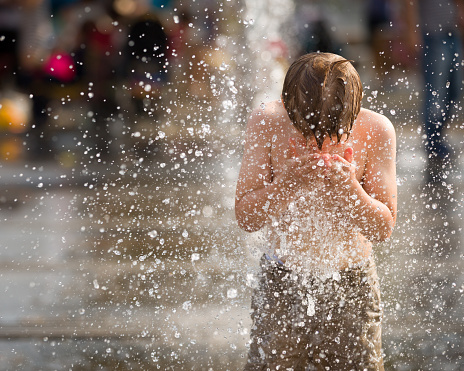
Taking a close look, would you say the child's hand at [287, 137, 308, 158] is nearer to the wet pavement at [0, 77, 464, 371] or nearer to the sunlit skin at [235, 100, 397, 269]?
the sunlit skin at [235, 100, 397, 269]

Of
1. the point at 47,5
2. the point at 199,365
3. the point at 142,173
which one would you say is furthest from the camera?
the point at 47,5

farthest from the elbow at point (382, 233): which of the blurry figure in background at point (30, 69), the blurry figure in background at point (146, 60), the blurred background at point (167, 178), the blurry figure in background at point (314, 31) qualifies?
the blurry figure in background at point (30, 69)

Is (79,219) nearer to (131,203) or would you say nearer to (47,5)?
(131,203)

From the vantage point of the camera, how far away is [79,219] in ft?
15.4

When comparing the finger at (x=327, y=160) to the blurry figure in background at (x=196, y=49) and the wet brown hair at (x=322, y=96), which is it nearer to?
the wet brown hair at (x=322, y=96)

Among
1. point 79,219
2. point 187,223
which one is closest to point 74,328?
point 187,223

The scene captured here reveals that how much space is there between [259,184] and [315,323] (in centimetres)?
42

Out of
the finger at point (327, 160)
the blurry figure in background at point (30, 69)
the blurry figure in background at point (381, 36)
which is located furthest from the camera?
the blurry figure in background at point (381, 36)

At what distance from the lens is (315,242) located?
6.53 ft

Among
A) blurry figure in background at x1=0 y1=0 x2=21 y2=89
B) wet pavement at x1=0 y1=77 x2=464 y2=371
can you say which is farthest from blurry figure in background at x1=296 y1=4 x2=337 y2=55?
blurry figure in background at x1=0 y1=0 x2=21 y2=89

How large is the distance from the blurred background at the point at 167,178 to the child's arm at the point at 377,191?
46 cm

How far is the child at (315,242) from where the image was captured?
194cm

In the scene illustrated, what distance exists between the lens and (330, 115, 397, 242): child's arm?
1901 mm

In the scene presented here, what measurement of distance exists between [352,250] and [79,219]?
9.91 feet
